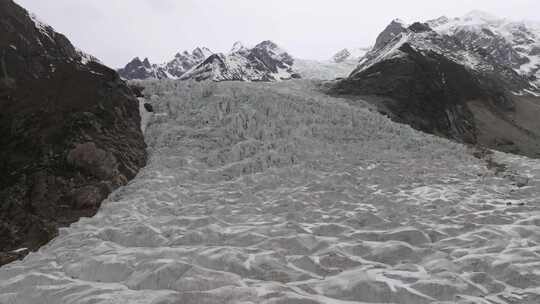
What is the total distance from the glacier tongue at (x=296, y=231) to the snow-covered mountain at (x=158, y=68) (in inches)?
4729

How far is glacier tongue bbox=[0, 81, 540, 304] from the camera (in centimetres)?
791

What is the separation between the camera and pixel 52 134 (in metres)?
15.4

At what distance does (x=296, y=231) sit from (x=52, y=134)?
31.7ft

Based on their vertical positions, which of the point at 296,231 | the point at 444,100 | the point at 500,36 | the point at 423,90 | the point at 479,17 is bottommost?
the point at 296,231

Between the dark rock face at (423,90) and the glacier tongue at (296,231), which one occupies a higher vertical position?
the dark rock face at (423,90)

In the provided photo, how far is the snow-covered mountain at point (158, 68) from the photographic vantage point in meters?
138

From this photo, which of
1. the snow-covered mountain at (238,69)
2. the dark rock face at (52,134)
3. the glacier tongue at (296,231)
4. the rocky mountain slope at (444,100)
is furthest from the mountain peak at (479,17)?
the dark rock face at (52,134)

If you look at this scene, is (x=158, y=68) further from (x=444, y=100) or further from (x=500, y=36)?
(x=444, y=100)

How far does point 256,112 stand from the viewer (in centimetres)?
2286

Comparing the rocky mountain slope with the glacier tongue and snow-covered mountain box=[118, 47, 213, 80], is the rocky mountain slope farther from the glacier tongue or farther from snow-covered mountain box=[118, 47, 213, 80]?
snow-covered mountain box=[118, 47, 213, 80]

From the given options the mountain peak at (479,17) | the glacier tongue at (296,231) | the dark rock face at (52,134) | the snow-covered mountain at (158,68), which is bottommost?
the glacier tongue at (296,231)

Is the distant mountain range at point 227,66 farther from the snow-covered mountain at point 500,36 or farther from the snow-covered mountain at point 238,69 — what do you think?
the snow-covered mountain at point 500,36

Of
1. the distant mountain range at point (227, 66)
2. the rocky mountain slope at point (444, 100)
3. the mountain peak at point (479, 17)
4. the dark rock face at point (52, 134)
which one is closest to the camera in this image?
the dark rock face at point (52, 134)

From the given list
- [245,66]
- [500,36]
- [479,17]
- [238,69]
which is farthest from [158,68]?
[479,17]
